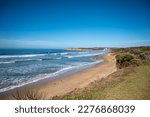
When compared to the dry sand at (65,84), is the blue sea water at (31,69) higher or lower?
higher

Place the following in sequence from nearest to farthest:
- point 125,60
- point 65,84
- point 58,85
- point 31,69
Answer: point 58,85 < point 65,84 < point 125,60 < point 31,69

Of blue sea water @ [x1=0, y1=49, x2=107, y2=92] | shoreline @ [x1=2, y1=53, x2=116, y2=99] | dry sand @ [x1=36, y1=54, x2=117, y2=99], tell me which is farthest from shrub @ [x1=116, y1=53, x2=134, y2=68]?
blue sea water @ [x1=0, y1=49, x2=107, y2=92]

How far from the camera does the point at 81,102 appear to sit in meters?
3.35

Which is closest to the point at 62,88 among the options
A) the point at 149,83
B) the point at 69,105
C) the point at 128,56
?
the point at 149,83

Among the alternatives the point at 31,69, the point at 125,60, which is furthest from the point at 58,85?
the point at 31,69

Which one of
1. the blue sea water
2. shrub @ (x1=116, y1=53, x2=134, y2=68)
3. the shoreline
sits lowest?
the shoreline

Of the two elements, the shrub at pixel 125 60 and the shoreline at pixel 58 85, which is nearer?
the shoreline at pixel 58 85

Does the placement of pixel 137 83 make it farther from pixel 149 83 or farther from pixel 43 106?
pixel 43 106

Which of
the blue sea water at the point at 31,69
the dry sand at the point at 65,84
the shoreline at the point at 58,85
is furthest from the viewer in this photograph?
the blue sea water at the point at 31,69

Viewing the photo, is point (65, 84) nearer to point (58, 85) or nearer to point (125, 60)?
point (58, 85)

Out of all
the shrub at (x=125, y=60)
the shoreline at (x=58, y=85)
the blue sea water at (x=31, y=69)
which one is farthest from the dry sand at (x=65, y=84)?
the shrub at (x=125, y=60)

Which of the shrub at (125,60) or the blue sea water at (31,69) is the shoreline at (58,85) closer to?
the blue sea water at (31,69)

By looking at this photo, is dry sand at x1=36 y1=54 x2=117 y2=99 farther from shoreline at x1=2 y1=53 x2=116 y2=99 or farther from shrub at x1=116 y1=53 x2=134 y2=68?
shrub at x1=116 y1=53 x2=134 y2=68

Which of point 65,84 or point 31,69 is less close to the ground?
point 31,69
